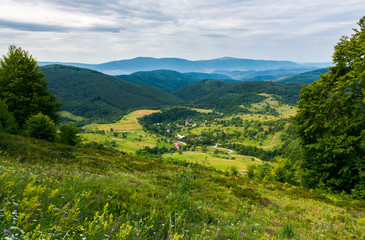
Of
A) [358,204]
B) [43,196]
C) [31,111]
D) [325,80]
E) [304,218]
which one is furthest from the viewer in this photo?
[31,111]

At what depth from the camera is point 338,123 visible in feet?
57.2

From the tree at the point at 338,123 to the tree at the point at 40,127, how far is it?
32.6 meters

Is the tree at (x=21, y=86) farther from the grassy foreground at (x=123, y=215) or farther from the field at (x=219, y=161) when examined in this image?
the field at (x=219, y=161)

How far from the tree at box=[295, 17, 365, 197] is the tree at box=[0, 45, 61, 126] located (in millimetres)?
36901

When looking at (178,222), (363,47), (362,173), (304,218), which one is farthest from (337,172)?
(178,222)

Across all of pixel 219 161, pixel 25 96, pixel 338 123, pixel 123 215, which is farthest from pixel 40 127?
pixel 219 161

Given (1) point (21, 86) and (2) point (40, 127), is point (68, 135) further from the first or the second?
(1) point (21, 86)

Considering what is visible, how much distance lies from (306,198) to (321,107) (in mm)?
9604

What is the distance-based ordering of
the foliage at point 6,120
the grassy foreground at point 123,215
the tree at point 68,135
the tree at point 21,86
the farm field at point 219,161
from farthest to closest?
the farm field at point 219,161 → the tree at point 68,135 → the tree at point 21,86 → the foliage at point 6,120 → the grassy foreground at point 123,215

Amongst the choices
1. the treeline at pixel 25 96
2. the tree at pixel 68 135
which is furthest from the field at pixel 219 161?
the treeline at pixel 25 96

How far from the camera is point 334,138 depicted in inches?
685

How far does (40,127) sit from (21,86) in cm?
796

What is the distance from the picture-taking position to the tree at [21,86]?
91.5ft

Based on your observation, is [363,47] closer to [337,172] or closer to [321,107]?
[321,107]
